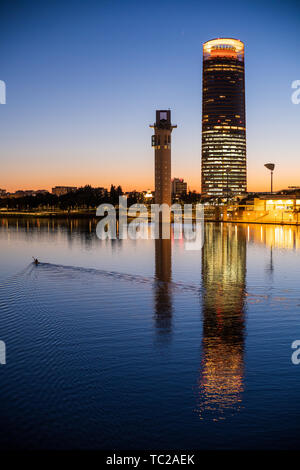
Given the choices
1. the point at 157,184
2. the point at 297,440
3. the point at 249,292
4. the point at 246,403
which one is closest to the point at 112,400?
the point at 246,403

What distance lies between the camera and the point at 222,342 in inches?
590

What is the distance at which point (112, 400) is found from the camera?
10.6 m

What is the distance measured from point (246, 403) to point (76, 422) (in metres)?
4.00


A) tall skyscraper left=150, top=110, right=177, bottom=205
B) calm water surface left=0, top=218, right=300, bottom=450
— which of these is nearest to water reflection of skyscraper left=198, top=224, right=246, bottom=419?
calm water surface left=0, top=218, right=300, bottom=450

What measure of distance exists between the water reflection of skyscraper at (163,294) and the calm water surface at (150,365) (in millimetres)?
95

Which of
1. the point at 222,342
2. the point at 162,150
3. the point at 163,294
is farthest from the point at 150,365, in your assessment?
the point at 162,150

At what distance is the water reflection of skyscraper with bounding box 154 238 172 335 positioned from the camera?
1747cm

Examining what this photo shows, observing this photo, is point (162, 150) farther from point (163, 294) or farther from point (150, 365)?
point (150, 365)

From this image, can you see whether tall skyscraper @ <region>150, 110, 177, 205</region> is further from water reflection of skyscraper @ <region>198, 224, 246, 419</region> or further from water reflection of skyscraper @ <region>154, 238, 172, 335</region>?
water reflection of skyscraper @ <region>198, 224, 246, 419</region>

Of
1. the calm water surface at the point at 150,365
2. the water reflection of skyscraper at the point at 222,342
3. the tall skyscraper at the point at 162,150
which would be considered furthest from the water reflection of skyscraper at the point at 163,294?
the tall skyscraper at the point at 162,150

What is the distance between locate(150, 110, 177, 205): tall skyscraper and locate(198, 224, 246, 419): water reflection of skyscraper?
14227 cm

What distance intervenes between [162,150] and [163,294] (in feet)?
496

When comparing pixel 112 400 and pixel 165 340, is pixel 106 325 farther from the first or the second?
pixel 112 400
